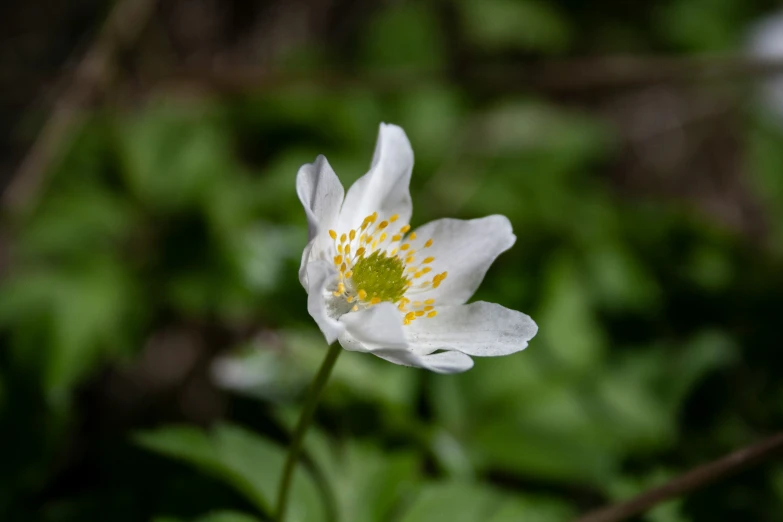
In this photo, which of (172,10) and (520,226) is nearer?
(520,226)

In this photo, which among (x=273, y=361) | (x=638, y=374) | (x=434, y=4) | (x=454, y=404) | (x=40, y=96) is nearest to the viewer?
(x=273, y=361)

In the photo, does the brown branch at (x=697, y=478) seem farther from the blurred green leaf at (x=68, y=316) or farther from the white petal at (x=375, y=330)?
the blurred green leaf at (x=68, y=316)

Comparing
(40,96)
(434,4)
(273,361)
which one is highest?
(434,4)

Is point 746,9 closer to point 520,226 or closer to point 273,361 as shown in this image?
point 520,226

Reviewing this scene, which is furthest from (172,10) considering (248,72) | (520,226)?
(520,226)

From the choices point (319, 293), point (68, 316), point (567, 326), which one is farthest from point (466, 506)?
point (68, 316)

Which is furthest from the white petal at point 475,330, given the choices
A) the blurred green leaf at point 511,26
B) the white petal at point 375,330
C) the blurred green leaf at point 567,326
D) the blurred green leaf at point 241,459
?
the blurred green leaf at point 511,26

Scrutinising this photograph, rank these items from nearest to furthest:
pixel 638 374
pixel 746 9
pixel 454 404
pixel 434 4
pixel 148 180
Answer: pixel 454 404 → pixel 638 374 → pixel 148 180 → pixel 434 4 → pixel 746 9
